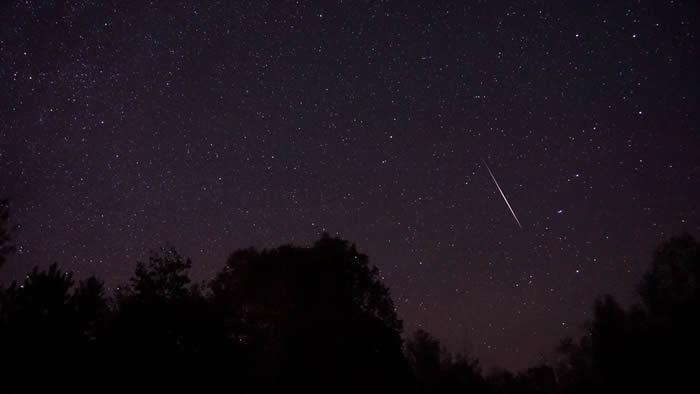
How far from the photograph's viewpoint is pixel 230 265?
1047 inches

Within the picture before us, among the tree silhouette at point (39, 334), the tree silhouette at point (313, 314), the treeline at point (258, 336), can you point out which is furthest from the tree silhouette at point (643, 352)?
the tree silhouette at point (39, 334)

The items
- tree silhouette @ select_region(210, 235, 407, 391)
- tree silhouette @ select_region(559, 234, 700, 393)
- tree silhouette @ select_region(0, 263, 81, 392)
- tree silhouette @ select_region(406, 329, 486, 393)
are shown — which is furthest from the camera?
tree silhouette @ select_region(406, 329, 486, 393)

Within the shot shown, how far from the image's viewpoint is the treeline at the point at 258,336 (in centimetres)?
1130

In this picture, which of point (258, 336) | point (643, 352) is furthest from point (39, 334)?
point (643, 352)

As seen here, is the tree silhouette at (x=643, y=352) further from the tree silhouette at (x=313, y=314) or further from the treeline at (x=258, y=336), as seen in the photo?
the tree silhouette at (x=313, y=314)

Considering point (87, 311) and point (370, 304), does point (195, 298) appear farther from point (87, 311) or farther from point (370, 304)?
point (370, 304)

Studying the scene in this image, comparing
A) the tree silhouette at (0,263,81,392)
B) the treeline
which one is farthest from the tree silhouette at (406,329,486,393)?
Answer: the tree silhouette at (0,263,81,392)

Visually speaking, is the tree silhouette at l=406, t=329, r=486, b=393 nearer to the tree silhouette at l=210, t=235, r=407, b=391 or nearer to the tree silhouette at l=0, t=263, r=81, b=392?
the tree silhouette at l=210, t=235, r=407, b=391

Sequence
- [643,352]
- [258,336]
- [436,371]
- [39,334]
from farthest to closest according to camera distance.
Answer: [436,371] < [258,336] < [643,352] < [39,334]

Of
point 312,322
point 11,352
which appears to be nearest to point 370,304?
point 312,322

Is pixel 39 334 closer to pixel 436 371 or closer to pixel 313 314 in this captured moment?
pixel 313 314

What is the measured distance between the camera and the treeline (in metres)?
11.3

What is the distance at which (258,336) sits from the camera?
2314 centimetres

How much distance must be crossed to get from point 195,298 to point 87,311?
7.10 m
